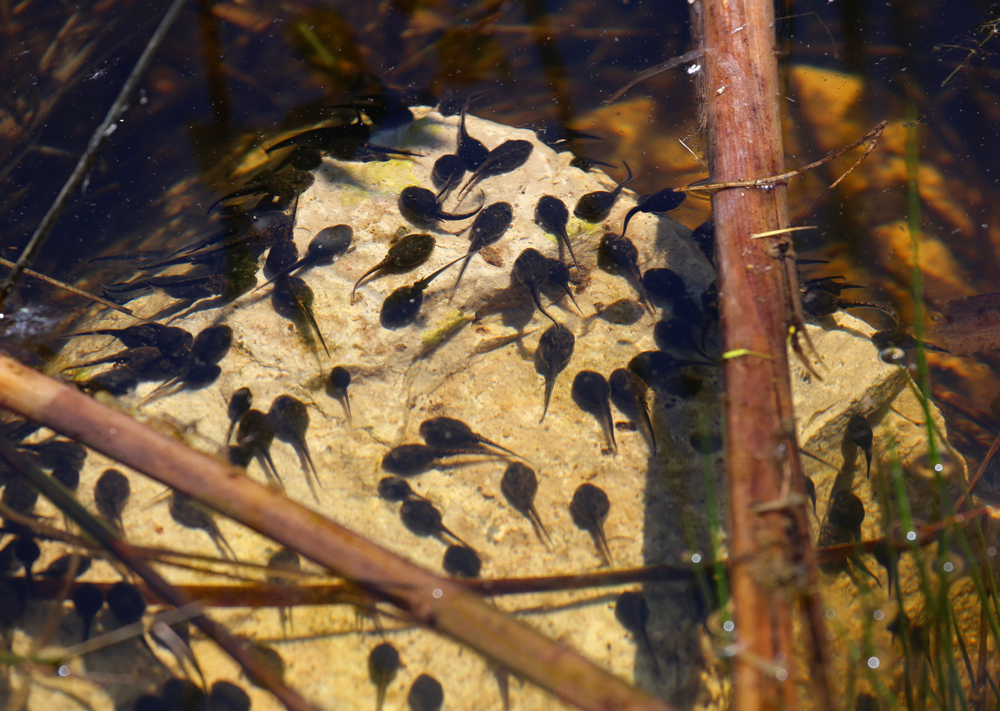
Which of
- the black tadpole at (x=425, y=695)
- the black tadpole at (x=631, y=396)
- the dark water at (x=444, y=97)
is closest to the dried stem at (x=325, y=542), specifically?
the black tadpole at (x=425, y=695)

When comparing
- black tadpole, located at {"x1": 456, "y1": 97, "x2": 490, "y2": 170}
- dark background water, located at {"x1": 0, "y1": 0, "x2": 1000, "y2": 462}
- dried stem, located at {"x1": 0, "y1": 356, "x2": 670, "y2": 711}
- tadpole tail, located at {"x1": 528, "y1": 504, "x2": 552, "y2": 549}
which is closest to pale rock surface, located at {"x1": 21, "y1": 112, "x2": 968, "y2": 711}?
tadpole tail, located at {"x1": 528, "y1": 504, "x2": 552, "y2": 549}

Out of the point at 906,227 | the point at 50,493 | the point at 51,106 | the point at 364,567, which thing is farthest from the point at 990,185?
the point at 51,106

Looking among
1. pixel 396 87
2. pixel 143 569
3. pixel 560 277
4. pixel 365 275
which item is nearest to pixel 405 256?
pixel 365 275

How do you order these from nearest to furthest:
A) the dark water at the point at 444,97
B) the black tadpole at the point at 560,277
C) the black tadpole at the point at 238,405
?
the black tadpole at the point at 238,405 < the black tadpole at the point at 560,277 < the dark water at the point at 444,97

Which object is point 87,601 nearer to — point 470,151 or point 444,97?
point 470,151

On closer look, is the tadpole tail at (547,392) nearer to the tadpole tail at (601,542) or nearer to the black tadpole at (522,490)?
the black tadpole at (522,490)
